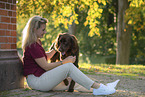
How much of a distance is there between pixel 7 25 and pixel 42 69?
104 centimetres

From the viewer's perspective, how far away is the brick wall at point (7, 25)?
375 centimetres

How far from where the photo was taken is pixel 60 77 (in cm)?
347

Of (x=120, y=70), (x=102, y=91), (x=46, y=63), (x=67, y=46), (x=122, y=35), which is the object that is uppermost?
(x=67, y=46)

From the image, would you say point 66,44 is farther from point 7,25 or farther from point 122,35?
point 122,35

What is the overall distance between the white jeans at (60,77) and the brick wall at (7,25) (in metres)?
0.86

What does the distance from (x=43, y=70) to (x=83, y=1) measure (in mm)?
6625

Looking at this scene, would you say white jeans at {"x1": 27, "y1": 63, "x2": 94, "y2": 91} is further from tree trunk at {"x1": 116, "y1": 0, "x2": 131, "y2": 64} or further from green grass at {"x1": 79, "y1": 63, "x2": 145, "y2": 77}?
tree trunk at {"x1": 116, "y1": 0, "x2": 131, "y2": 64}

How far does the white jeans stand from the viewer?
11.2 ft

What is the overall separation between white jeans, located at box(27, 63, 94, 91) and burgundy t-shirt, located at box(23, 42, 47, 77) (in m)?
0.14

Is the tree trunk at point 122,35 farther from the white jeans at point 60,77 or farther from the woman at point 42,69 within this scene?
the white jeans at point 60,77

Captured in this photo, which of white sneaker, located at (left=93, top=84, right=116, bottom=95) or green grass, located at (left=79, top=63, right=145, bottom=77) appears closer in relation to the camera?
white sneaker, located at (left=93, top=84, right=116, bottom=95)

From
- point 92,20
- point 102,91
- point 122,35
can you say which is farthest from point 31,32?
point 122,35

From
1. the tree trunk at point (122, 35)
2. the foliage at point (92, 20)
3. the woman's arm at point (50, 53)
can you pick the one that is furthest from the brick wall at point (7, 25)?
the tree trunk at point (122, 35)

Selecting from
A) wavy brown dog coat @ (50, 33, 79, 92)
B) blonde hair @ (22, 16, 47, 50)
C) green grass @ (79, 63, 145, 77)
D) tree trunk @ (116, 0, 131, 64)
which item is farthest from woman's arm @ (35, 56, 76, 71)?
tree trunk @ (116, 0, 131, 64)
